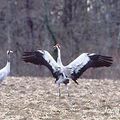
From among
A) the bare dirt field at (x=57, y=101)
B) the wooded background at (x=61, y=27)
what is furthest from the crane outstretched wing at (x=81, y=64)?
the wooded background at (x=61, y=27)

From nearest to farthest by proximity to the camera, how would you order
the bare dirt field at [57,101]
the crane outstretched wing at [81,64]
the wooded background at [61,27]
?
the bare dirt field at [57,101]
the crane outstretched wing at [81,64]
the wooded background at [61,27]

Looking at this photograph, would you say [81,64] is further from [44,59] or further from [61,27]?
[61,27]

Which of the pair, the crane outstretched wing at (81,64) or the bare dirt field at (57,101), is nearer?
the bare dirt field at (57,101)

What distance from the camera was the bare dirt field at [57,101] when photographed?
8.09 metres

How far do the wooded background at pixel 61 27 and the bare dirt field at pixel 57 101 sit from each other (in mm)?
4295

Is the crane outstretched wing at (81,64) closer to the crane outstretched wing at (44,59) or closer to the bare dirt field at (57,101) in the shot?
the crane outstretched wing at (44,59)

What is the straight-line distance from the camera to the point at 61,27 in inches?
772

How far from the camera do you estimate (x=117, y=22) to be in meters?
19.7

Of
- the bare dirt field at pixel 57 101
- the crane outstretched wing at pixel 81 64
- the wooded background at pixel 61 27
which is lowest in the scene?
the bare dirt field at pixel 57 101

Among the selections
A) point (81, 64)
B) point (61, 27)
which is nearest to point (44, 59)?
point (81, 64)

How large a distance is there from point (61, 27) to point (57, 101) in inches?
404

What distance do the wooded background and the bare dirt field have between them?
430 cm

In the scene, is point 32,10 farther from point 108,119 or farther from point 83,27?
point 108,119

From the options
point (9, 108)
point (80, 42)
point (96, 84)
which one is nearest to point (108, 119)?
point (9, 108)
